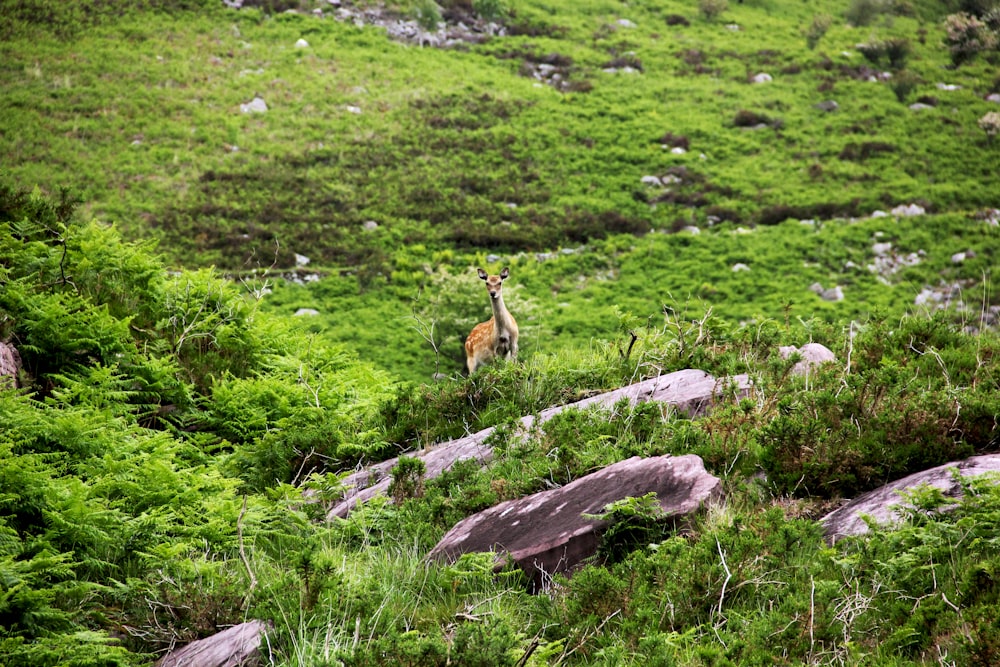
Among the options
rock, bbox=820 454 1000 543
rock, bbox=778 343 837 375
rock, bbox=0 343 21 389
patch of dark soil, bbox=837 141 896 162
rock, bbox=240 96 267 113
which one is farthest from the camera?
patch of dark soil, bbox=837 141 896 162

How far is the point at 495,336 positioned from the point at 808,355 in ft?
16.8

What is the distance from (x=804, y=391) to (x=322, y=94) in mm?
32841

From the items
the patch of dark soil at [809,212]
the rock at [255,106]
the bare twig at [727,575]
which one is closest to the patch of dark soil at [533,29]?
the rock at [255,106]

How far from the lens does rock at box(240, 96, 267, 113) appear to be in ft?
117

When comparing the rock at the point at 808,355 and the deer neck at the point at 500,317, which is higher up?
the rock at the point at 808,355

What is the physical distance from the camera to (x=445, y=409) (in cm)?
934

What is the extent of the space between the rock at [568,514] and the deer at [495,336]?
19.0 feet

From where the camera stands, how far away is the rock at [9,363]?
29.4ft

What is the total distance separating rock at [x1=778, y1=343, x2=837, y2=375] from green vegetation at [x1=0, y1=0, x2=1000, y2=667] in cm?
22

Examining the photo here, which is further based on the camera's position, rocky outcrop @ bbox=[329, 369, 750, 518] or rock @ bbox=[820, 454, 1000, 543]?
rocky outcrop @ bbox=[329, 369, 750, 518]

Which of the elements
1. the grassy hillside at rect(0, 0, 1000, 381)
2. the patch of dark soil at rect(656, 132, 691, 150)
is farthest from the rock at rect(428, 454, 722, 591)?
the patch of dark soil at rect(656, 132, 691, 150)

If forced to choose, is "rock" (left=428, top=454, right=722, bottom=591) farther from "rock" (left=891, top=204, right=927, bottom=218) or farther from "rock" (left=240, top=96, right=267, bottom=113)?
"rock" (left=240, top=96, right=267, bottom=113)

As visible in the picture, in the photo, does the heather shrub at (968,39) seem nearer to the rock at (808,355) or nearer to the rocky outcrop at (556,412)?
the rock at (808,355)

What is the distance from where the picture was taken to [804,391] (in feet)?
24.7
